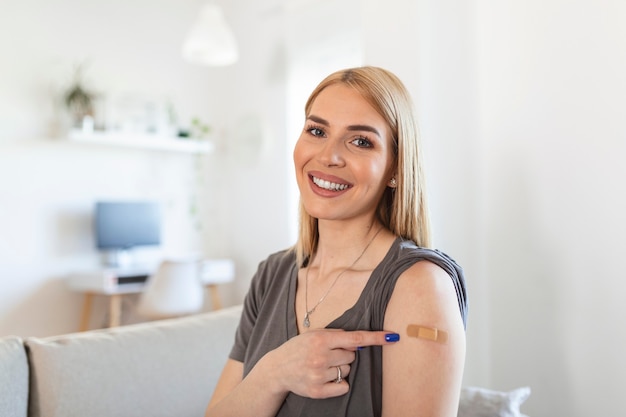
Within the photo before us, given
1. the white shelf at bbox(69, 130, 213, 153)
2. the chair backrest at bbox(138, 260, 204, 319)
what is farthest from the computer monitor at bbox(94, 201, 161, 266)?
the chair backrest at bbox(138, 260, 204, 319)

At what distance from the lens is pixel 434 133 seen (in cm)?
204

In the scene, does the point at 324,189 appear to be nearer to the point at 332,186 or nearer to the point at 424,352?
the point at 332,186

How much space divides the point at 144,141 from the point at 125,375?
Result: 11.2ft

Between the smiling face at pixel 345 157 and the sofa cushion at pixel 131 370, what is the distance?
645mm

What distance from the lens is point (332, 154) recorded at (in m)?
1.25

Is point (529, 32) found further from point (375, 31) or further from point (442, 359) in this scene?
point (442, 359)

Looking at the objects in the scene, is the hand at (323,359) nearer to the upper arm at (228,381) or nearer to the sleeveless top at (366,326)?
the sleeveless top at (366,326)

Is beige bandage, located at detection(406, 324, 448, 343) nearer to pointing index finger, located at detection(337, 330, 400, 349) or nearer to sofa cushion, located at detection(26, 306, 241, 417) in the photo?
pointing index finger, located at detection(337, 330, 400, 349)

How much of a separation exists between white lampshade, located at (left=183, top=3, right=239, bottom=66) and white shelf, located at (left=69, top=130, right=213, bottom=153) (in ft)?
2.84

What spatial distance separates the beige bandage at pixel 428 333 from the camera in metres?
1.05

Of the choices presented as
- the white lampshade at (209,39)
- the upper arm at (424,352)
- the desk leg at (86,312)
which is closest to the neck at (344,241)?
the upper arm at (424,352)

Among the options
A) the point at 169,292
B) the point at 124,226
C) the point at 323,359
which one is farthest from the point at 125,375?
the point at 124,226

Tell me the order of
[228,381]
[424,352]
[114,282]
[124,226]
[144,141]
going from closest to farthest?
[424,352] < [228,381] < [114,282] < [124,226] < [144,141]

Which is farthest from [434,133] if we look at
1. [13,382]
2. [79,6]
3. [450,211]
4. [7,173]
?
[79,6]
